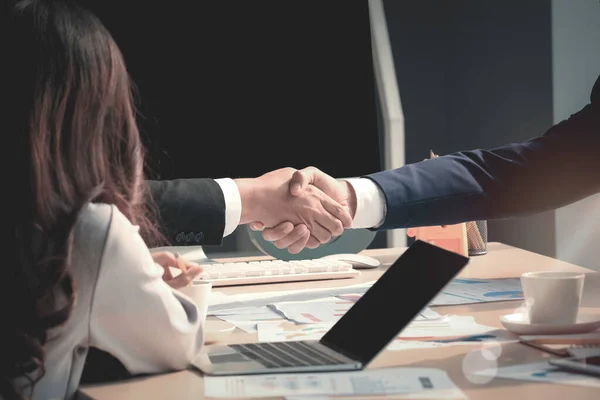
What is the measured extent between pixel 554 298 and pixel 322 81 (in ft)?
6.94

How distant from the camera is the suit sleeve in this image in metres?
1.71

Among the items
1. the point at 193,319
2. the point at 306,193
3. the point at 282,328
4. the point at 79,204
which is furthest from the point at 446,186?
the point at 79,204

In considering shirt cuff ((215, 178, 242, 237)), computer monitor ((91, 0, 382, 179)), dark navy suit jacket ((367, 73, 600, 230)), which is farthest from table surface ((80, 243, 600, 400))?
computer monitor ((91, 0, 382, 179))

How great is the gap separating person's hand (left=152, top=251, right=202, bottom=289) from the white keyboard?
507mm

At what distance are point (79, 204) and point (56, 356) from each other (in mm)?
177

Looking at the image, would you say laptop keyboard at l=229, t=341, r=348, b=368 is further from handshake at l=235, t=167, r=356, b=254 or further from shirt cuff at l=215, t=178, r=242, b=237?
handshake at l=235, t=167, r=356, b=254

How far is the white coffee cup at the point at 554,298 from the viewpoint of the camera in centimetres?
112

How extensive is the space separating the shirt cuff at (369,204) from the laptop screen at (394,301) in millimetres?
719

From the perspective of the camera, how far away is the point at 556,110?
8.91 ft

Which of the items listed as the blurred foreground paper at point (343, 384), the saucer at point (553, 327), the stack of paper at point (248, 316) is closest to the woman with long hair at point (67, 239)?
the blurred foreground paper at point (343, 384)

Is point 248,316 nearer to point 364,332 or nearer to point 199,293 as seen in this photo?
point 199,293

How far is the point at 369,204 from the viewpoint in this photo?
6.13ft

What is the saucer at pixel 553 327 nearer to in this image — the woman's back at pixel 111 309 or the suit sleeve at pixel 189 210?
the woman's back at pixel 111 309

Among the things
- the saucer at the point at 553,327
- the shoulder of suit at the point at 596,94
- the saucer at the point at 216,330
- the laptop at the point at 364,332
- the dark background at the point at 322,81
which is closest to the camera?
the laptop at the point at 364,332
